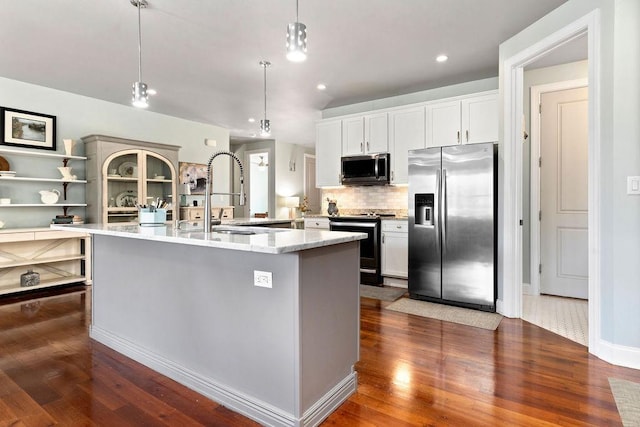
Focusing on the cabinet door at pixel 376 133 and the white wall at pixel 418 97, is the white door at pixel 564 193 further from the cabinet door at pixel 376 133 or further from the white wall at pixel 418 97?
the cabinet door at pixel 376 133

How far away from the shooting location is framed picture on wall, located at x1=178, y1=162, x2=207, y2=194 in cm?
607

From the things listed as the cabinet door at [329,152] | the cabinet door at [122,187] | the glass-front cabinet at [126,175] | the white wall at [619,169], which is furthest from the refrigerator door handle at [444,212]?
the cabinet door at [122,187]

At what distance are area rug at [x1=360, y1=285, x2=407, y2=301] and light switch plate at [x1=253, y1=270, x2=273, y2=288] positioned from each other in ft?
8.39

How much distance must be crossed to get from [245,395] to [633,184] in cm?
274

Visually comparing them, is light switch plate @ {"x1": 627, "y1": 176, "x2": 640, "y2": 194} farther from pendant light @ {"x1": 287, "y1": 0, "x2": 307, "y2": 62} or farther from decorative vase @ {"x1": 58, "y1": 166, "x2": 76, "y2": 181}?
decorative vase @ {"x1": 58, "y1": 166, "x2": 76, "y2": 181}

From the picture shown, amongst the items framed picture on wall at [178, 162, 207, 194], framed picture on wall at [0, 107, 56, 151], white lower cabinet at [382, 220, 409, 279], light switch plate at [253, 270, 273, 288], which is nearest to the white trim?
white lower cabinet at [382, 220, 409, 279]

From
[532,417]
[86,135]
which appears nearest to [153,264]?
[532,417]

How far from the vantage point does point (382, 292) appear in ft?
14.4

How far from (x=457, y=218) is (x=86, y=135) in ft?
16.3

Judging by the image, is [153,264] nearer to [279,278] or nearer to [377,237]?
[279,278]

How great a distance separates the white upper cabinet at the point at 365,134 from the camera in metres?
4.94

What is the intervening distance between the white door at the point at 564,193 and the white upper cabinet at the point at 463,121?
0.58m

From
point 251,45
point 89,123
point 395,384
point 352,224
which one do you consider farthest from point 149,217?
point 89,123

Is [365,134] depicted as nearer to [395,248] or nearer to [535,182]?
[395,248]
